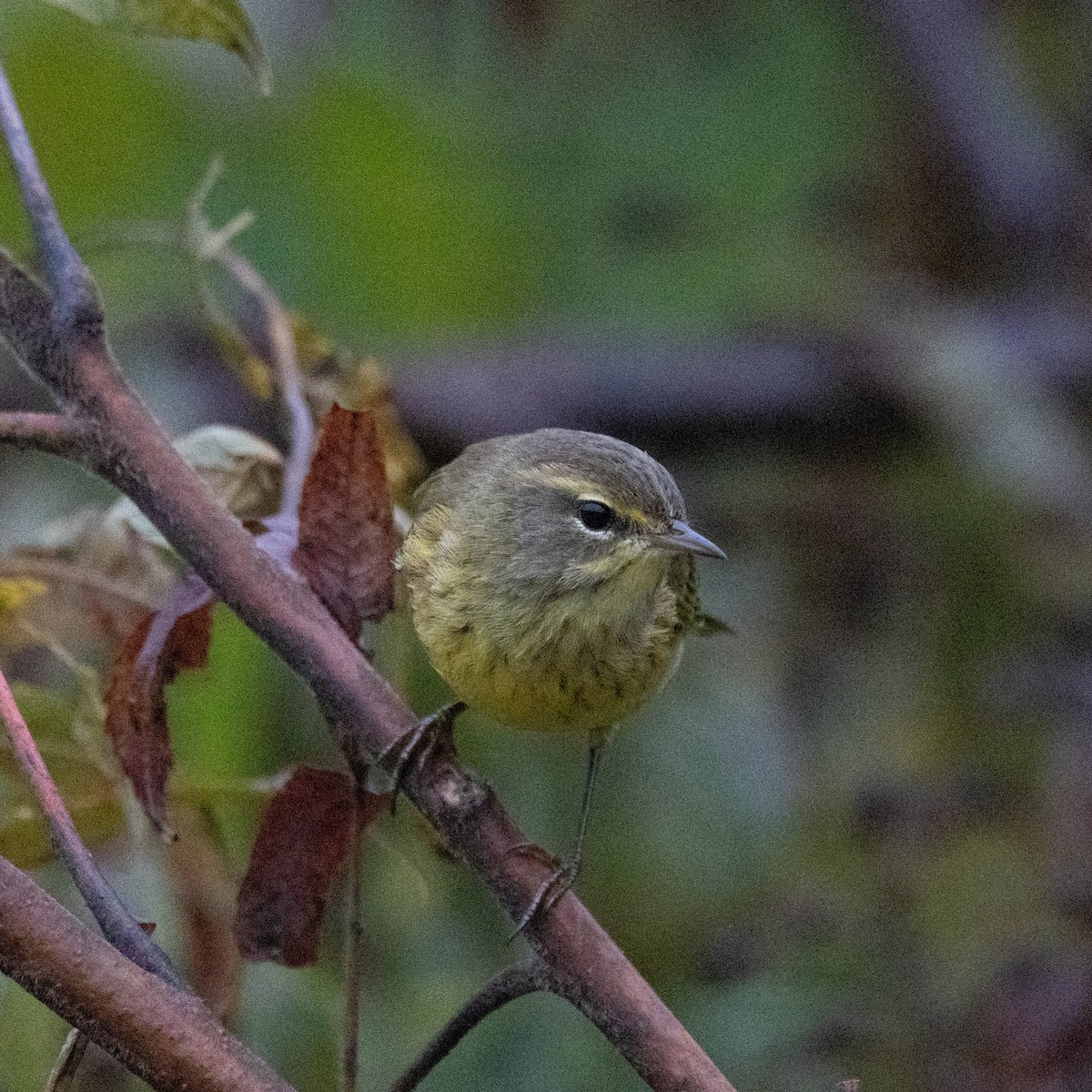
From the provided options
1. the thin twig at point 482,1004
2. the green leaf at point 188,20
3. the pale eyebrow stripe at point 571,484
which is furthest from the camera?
the pale eyebrow stripe at point 571,484

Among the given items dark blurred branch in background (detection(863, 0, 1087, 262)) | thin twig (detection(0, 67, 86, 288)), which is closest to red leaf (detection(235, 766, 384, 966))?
thin twig (detection(0, 67, 86, 288))

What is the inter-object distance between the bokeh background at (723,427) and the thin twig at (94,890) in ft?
1.60

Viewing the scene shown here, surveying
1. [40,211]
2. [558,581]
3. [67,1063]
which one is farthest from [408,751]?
[558,581]

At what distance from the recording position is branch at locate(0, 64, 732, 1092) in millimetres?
1405

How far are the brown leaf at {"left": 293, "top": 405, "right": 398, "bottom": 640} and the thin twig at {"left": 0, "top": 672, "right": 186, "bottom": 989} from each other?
42 centimetres

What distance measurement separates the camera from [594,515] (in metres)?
2.50

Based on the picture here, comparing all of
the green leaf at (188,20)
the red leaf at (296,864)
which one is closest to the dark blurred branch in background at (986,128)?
the green leaf at (188,20)

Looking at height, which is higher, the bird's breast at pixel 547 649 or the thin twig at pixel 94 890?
the thin twig at pixel 94 890

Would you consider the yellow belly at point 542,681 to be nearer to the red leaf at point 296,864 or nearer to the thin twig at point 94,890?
the red leaf at point 296,864

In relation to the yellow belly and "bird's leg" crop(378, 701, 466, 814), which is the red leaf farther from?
the yellow belly

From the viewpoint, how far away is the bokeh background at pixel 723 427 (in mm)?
2465

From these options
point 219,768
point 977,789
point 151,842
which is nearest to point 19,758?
point 151,842

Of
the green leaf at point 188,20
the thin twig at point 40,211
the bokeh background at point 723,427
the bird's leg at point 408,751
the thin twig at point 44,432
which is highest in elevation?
the green leaf at point 188,20

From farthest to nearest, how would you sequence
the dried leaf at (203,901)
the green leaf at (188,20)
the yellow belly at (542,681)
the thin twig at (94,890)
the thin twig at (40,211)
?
the yellow belly at (542,681) → the dried leaf at (203,901) → the green leaf at (188,20) → the thin twig at (40,211) → the thin twig at (94,890)
